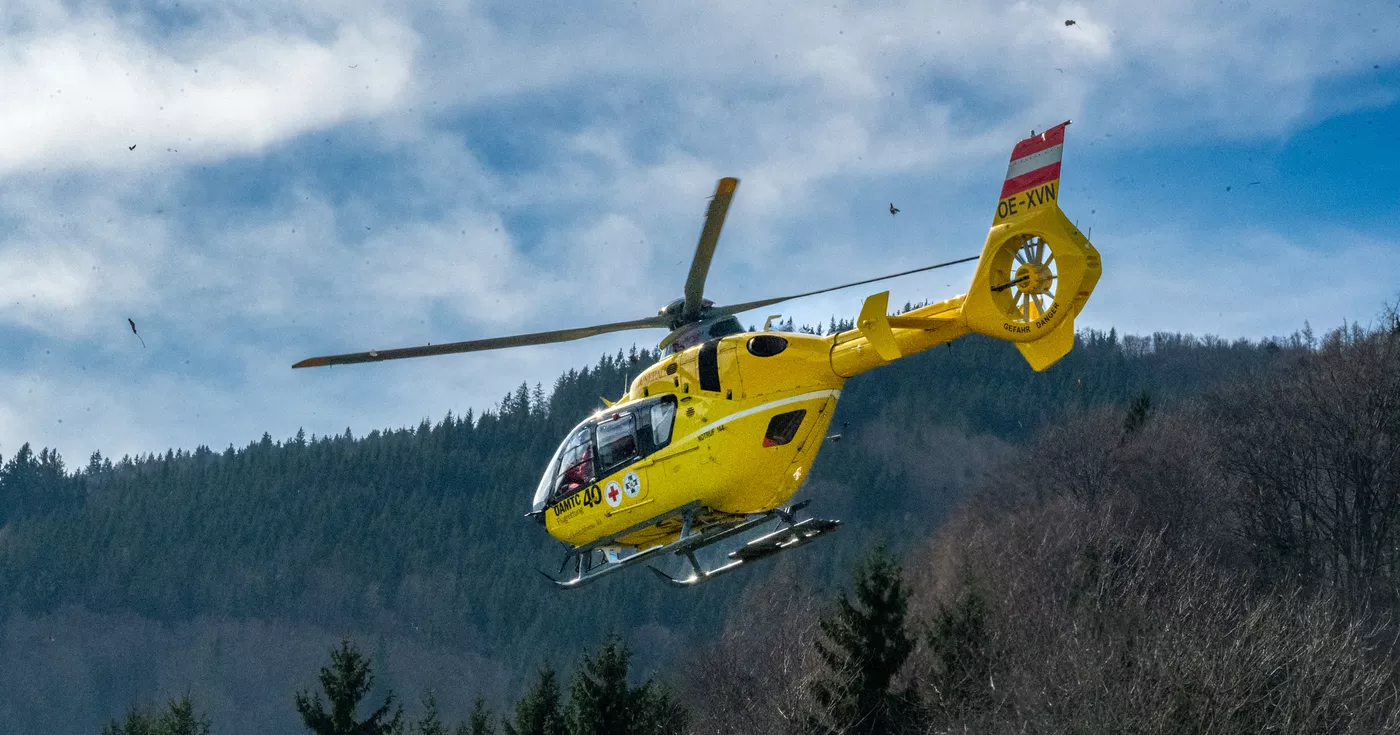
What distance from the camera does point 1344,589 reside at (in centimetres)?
4806

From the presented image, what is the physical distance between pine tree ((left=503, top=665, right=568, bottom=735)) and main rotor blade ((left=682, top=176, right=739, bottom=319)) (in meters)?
17.7

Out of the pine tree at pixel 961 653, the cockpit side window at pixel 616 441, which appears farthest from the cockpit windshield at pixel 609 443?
the pine tree at pixel 961 653

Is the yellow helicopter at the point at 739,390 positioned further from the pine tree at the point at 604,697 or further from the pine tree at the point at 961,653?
the pine tree at the point at 961,653

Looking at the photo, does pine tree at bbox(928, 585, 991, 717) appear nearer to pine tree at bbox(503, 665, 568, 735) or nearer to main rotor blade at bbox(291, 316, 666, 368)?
pine tree at bbox(503, 665, 568, 735)

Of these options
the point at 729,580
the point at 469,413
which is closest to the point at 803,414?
the point at 729,580

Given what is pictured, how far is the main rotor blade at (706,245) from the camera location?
851 inches

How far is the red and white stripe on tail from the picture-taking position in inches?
769

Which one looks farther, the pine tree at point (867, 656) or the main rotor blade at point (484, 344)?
the pine tree at point (867, 656)

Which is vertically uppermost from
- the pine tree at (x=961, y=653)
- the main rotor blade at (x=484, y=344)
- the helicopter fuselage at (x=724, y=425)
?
the main rotor blade at (x=484, y=344)

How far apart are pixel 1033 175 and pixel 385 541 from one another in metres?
141

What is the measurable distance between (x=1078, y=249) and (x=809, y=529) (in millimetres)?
6570

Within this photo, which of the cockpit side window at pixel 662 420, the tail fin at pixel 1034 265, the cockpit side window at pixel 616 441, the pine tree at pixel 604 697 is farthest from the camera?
the pine tree at pixel 604 697

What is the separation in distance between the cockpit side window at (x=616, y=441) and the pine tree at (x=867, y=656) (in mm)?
14731

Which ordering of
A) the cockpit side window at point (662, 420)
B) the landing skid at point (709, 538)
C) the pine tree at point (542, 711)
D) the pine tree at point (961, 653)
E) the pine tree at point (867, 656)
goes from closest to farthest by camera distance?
the landing skid at point (709, 538) < the cockpit side window at point (662, 420) < the pine tree at point (867, 656) < the pine tree at point (961, 653) < the pine tree at point (542, 711)
